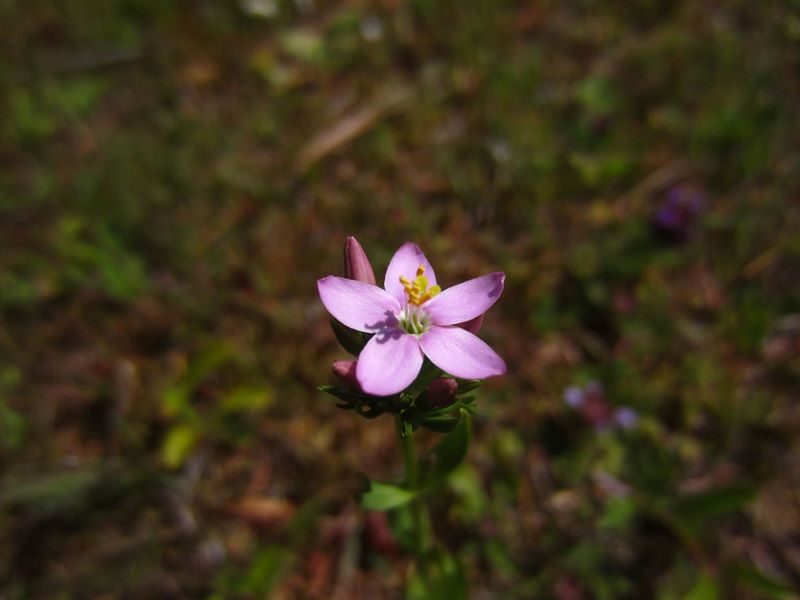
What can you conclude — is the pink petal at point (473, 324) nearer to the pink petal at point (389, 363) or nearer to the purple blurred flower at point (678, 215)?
the pink petal at point (389, 363)

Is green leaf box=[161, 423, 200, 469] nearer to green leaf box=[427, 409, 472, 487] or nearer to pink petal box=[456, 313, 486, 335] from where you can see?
green leaf box=[427, 409, 472, 487]

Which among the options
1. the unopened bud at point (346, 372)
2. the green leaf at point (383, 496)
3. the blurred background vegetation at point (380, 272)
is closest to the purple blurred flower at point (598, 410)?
the blurred background vegetation at point (380, 272)

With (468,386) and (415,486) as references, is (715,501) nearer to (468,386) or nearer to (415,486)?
(415,486)

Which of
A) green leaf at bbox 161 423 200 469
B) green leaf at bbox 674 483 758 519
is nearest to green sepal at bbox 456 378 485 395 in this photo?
green leaf at bbox 674 483 758 519

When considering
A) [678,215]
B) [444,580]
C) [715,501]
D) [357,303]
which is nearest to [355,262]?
[357,303]

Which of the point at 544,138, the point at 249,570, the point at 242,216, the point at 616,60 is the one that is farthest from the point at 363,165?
the point at 249,570
